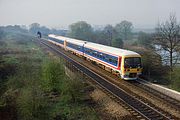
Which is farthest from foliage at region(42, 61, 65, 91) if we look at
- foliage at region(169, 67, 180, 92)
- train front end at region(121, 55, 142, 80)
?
foliage at region(169, 67, 180, 92)

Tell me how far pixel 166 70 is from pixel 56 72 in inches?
563

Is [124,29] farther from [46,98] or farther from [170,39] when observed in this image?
[46,98]

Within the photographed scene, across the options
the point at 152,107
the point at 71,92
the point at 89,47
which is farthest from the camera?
the point at 89,47

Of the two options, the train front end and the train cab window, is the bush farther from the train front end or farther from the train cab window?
the train cab window

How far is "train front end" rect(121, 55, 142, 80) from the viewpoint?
76.0 feet

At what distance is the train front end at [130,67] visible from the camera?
23172 mm

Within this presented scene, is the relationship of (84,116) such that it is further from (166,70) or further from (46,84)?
(166,70)

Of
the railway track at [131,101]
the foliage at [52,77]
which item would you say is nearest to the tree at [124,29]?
the railway track at [131,101]

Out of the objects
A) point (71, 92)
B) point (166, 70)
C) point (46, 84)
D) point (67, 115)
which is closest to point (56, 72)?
point (46, 84)

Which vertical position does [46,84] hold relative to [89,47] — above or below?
below

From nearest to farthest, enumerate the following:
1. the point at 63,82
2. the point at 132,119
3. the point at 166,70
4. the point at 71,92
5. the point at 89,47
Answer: the point at 132,119, the point at 71,92, the point at 63,82, the point at 166,70, the point at 89,47

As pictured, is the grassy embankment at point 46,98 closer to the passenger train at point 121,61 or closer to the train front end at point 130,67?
the train front end at point 130,67

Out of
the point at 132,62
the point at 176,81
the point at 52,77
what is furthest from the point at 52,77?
the point at 176,81

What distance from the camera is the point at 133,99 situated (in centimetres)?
1828
